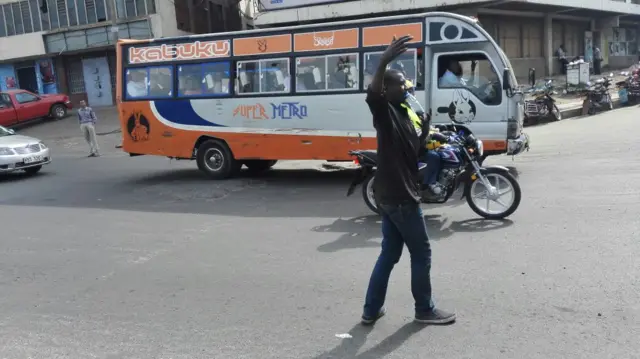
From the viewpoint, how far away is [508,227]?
652cm

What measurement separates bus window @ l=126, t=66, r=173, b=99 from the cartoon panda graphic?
5.99 metres

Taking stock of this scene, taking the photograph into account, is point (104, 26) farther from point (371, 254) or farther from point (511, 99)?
point (371, 254)

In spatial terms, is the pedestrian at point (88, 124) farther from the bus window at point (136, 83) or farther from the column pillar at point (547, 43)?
the column pillar at point (547, 43)

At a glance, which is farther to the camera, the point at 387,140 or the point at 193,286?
the point at 193,286

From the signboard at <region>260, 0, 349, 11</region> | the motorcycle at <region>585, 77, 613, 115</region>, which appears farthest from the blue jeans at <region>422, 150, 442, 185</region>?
the signboard at <region>260, 0, 349, 11</region>

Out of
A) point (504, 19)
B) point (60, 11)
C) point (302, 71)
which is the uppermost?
point (60, 11)

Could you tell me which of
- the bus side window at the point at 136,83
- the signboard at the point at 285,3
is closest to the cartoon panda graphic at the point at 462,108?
the bus side window at the point at 136,83

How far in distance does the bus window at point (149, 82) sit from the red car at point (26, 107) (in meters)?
14.7

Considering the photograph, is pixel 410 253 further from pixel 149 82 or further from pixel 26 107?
pixel 26 107

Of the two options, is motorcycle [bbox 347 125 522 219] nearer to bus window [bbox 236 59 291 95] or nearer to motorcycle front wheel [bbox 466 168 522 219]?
motorcycle front wheel [bbox 466 168 522 219]

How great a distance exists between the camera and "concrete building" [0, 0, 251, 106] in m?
28.3

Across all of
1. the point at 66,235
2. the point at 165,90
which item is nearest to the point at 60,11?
the point at 165,90

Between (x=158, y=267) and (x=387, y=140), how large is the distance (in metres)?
3.17

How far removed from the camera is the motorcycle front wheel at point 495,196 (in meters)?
6.88
